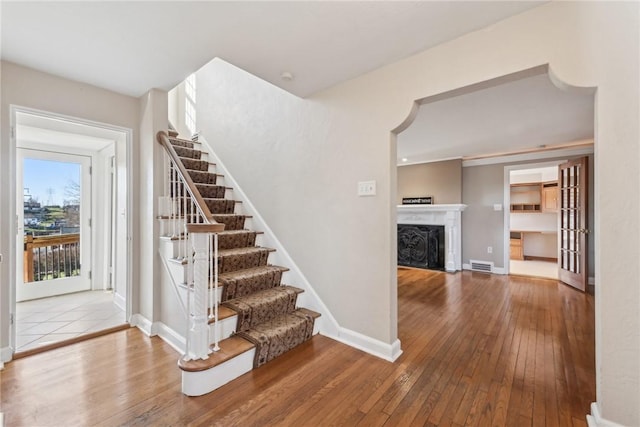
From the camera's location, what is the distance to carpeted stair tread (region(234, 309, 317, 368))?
6.65 feet

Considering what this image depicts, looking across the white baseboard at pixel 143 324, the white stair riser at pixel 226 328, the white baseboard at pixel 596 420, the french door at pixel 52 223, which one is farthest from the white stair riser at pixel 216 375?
the french door at pixel 52 223

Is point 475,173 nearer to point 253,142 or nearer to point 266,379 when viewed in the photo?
point 253,142

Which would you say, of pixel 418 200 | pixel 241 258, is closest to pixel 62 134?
pixel 241 258

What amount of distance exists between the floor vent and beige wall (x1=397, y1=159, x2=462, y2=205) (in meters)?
1.31

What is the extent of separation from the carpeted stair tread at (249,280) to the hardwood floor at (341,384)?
25.8 inches

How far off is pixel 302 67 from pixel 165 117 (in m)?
1.52

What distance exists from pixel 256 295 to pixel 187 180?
46.8 inches

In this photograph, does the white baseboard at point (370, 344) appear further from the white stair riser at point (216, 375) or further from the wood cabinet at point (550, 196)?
the wood cabinet at point (550, 196)

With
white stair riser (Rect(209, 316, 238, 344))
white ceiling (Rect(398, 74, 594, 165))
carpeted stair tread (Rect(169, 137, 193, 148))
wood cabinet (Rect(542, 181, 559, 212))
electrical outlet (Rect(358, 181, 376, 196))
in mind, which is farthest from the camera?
wood cabinet (Rect(542, 181, 559, 212))

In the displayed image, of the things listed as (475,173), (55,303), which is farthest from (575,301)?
(55,303)

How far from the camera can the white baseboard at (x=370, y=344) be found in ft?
7.02

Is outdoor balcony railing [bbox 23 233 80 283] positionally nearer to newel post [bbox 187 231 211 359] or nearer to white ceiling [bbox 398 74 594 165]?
newel post [bbox 187 231 211 359]

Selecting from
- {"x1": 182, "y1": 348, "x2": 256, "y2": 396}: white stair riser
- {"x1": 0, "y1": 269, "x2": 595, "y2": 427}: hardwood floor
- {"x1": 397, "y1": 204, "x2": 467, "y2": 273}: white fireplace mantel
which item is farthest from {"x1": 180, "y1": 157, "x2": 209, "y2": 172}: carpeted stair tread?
{"x1": 397, "y1": 204, "x2": 467, "y2": 273}: white fireplace mantel

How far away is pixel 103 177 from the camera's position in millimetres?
4012
